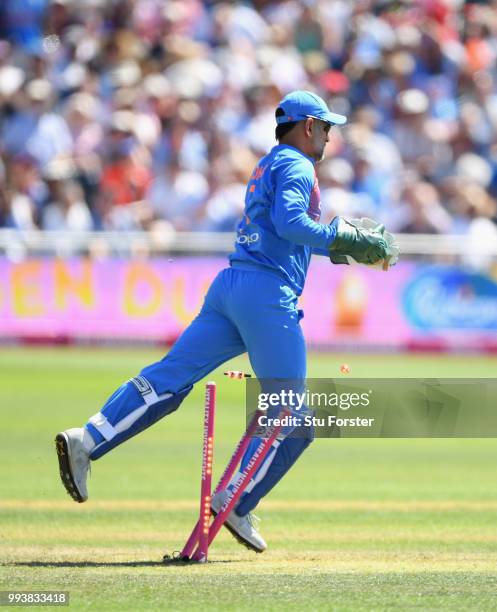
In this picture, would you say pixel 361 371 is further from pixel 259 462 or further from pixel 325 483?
pixel 259 462

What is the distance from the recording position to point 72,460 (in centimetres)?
709

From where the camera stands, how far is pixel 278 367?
707cm

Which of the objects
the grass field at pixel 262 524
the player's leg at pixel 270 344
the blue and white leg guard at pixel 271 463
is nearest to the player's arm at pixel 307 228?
the player's leg at pixel 270 344

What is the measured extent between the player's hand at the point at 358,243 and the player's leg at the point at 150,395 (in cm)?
70

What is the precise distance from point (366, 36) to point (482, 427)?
1539cm

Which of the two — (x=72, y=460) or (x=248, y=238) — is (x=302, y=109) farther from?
(x=72, y=460)

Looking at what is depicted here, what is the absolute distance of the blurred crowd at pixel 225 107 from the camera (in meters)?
19.5

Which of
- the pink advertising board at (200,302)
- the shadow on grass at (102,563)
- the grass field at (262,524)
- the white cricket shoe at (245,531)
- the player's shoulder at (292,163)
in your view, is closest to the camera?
the grass field at (262,524)

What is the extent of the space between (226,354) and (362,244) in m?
0.93

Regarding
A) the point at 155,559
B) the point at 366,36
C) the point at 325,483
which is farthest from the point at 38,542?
the point at 366,36

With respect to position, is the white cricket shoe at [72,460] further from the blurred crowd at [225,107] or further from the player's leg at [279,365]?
the blurred crowd at [225,107]

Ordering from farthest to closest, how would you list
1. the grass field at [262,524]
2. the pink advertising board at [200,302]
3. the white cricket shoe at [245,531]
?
the pink advertising board at [200,302]
the white cricket shoe at [245,531]
the grass field at [262,524]

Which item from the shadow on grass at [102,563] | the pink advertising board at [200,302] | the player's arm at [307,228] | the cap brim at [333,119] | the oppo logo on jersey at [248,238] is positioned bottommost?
the pink advertising board at [200,302]

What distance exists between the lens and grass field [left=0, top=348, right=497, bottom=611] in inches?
242
